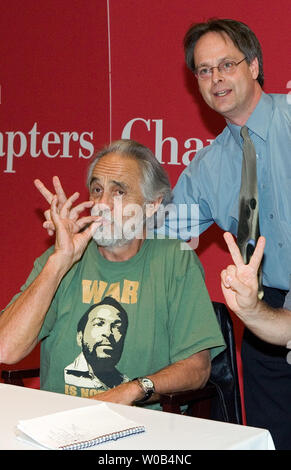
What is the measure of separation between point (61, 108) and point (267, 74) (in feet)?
3.80

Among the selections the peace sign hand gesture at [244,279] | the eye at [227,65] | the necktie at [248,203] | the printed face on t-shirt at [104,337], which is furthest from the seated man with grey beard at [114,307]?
the eye at [227,65]

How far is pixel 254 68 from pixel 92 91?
3.82ft

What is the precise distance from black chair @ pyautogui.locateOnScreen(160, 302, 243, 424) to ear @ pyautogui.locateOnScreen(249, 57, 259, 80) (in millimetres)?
903

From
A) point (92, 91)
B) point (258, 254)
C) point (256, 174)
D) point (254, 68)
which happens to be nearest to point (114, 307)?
point (258, 254)

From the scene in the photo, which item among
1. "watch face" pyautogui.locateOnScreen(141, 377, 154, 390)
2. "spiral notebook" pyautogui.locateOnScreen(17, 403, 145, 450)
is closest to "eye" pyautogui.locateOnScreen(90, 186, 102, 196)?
"watch face" pyautogui.locateOnScreen(141, 377, 154, 390)

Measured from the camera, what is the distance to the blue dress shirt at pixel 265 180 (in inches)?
98.7

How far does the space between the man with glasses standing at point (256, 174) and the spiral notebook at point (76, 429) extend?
1.18 meters

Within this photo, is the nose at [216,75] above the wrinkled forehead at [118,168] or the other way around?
above

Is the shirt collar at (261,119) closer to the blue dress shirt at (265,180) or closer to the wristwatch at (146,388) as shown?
the blue dress shirt at (265,180)

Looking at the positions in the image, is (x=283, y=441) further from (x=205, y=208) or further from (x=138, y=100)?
(x=138, y=100)

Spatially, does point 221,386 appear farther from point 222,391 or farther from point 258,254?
point 258,254

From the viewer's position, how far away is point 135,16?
3.36 m

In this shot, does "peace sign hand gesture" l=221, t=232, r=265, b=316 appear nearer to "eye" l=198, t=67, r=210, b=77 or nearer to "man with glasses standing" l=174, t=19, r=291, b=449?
"man with glasses standing" l=174, t=19, r=291, b=449

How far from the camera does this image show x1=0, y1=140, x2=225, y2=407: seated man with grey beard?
2.22 metres
